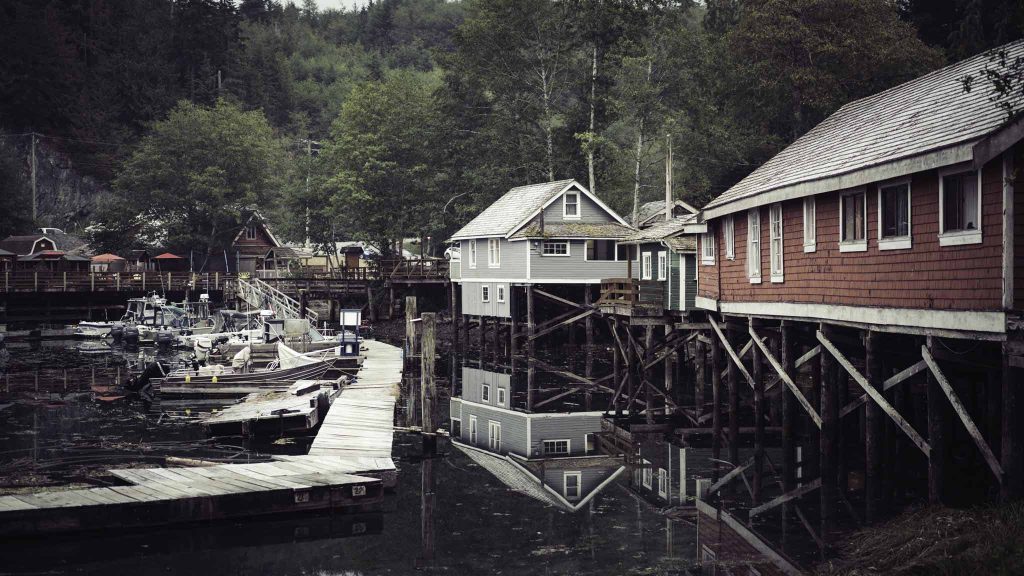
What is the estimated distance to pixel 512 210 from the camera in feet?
174

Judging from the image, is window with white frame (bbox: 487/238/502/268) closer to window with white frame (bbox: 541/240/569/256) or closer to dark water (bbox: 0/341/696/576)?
window with white frame (bbox: 541/240/569/256)

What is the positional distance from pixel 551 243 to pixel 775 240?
26069 millimetres

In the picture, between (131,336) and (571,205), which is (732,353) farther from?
(131,336)

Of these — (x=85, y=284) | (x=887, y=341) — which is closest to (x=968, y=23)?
(x=887, y=341)

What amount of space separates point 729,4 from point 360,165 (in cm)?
2913

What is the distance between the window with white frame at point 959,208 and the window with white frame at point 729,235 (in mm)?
9853

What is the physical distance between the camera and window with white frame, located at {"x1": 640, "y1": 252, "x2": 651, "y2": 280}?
42625 mm

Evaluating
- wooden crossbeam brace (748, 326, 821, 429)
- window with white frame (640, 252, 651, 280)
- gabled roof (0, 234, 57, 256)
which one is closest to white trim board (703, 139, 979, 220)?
wooden crossbeam brace (748, 326, 821, 429)

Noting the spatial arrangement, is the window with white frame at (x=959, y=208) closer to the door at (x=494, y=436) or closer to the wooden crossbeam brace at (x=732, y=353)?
the wooden crossbeam brace at (x=732, y=353)

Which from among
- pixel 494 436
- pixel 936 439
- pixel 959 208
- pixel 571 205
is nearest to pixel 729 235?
pixel 494 436

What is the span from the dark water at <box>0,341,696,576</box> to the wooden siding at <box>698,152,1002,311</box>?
227 inches

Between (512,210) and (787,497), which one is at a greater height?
(512,210)

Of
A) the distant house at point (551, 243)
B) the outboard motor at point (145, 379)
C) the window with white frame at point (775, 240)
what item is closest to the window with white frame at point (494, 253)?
the distant house at point (551, 243)

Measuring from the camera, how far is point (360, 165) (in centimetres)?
7419
